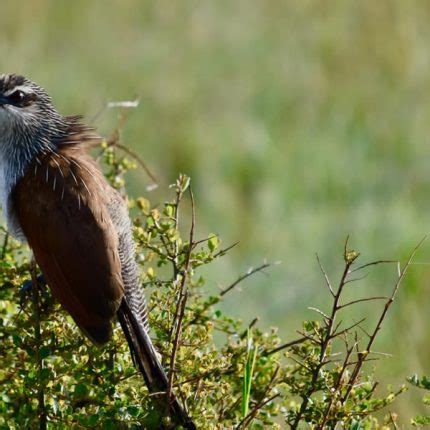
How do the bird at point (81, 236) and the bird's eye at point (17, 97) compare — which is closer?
the bird at point (81, 236)

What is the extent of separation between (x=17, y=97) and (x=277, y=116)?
158 inches

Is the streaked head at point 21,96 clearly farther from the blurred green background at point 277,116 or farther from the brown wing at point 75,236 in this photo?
the blurred green background at point 277,116

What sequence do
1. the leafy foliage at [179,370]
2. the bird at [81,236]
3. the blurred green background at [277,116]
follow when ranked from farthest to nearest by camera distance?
the blurred green background at [277,116] < the bird at [81,236] < the leafy foliage at [179,370]

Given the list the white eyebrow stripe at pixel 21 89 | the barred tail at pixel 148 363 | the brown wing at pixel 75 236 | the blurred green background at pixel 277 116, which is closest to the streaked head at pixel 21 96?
the white eyebrow stripe at pixel 21 89

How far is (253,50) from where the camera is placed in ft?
29.4

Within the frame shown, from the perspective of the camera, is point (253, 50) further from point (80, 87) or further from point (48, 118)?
point (48, 118)

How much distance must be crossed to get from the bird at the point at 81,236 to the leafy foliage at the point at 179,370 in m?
0.10

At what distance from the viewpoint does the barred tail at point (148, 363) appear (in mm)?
2705

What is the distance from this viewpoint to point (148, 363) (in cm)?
308

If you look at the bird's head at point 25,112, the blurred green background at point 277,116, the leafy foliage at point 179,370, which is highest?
the blurred green background at point 277,116

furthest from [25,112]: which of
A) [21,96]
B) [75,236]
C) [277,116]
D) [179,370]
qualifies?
[277,116]

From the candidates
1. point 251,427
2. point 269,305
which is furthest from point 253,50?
point 251,427

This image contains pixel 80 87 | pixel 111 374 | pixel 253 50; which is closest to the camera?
pixel 111 374

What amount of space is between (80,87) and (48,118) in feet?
13.0
